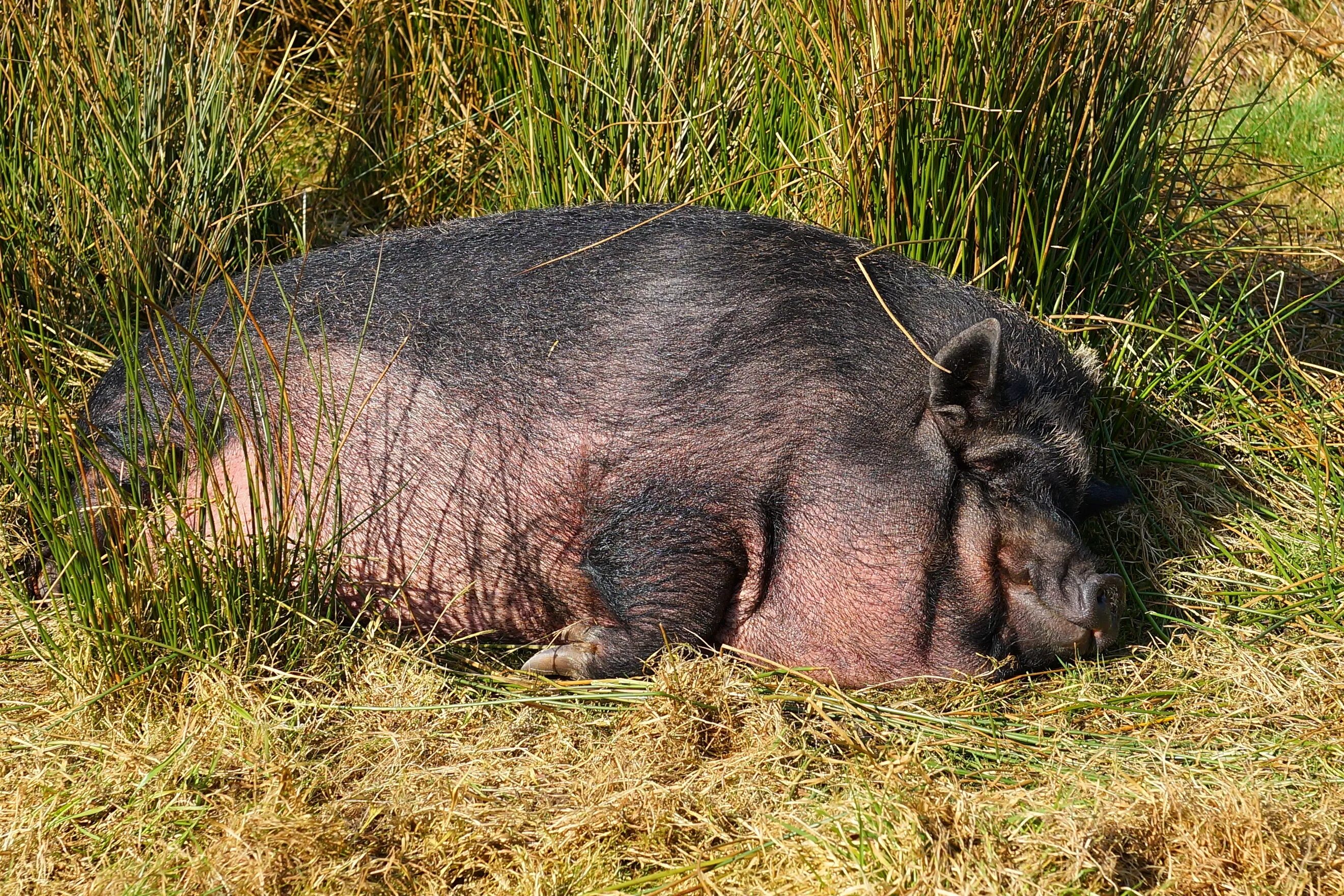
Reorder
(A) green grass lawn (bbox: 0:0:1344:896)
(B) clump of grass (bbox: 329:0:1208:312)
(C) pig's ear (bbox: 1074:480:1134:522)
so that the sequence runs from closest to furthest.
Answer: (A) green grass lawn (bbox: 0:0:1344:896) < (C) pig's ear (bbox: 1074:480:1134:522) < (B) clump of grass (bbox: 329:0:1208:312)

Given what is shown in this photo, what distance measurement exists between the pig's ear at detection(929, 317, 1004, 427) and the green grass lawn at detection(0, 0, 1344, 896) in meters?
0.69

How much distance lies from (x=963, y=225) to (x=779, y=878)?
86.3 inches

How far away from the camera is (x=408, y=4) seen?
545cm

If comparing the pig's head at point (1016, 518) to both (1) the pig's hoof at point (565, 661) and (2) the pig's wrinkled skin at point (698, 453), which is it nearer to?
(2) the pig's wrinkled skin at point (698, 453)

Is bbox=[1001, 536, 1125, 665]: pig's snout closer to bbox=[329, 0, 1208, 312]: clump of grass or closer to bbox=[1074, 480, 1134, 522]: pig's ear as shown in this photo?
bbox=[1074, 480, 1134, 522]: pig's ear

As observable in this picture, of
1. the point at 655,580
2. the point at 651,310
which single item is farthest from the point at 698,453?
the point at 651,310

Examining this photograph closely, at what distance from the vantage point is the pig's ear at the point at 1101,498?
368 centimetres

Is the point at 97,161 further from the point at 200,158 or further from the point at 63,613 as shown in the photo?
the point at 63,613

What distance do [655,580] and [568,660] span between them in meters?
0.30

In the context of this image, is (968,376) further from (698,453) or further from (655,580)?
(655,580)

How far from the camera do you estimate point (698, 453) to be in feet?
10.8

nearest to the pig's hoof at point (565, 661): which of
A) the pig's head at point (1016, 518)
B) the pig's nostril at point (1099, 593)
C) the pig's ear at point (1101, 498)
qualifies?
the pig's head at point (1016, 518)

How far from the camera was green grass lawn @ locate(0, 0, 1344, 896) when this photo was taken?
8.68ft

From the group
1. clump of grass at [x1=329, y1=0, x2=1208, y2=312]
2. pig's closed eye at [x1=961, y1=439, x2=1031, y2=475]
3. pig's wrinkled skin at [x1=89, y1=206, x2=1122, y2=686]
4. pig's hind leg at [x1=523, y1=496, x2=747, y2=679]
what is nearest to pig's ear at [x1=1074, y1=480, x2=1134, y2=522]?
pig's wrinkled skin at [x1=89, y1=206, x2=1122, y2=686]
